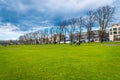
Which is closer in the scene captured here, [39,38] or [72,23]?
[72,23]

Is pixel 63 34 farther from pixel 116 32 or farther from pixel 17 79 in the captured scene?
pixel 17 79

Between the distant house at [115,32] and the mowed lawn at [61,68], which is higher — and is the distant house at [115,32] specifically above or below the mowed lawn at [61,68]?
above

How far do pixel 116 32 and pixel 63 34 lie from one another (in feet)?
159

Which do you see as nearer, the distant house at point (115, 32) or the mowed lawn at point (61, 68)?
the mowed lawn at point (61, 68)

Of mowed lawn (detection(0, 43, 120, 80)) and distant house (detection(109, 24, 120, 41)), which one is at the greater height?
distant house (detection(109, 24, 120, 41))

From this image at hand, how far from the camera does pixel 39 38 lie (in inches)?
7756

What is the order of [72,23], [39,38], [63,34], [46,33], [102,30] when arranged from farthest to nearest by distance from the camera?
[39,38], [46,33], [63,34], [72,23], [102,30]

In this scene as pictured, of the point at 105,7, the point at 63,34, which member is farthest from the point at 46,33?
the point at 105,7

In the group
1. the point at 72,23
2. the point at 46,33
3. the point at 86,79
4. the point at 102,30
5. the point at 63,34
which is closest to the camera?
the point at 86,79

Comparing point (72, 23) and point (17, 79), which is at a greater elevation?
point (72, 23)

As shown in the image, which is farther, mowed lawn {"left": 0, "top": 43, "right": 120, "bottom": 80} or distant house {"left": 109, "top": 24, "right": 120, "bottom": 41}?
distant house {"left": 109, "top": 24, "right": 120, "bottom": 41}

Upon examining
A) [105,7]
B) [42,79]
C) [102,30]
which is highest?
[105,7]

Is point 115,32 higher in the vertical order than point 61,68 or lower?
higher

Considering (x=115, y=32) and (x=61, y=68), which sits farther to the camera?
(x=115, y=32)
